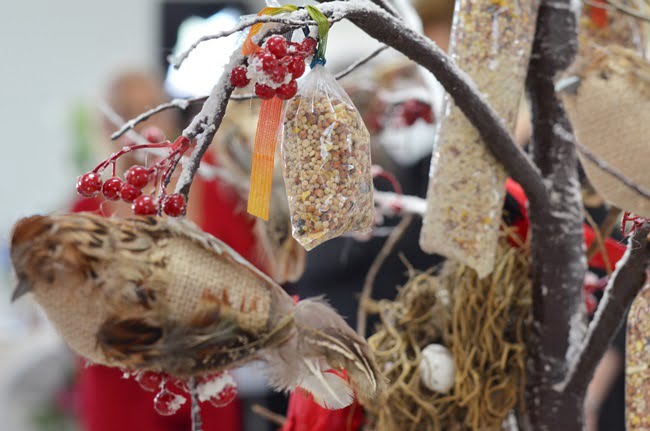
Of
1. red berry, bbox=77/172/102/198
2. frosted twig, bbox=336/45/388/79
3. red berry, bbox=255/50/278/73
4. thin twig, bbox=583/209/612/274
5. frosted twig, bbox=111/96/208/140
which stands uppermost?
red berry, bbox=255/50/278/73

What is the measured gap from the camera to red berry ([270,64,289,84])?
16.5 inches

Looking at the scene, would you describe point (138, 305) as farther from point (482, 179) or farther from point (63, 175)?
point (63, 175)

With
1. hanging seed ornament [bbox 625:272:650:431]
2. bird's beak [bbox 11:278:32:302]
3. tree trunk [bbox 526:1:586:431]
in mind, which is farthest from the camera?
tree trunk [bbox 526:1:586:431]

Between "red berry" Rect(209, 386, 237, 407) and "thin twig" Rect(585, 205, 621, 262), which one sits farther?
"thin twig" Rect(585, 205, 621, 262)

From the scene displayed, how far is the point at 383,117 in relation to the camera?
1.16 metres

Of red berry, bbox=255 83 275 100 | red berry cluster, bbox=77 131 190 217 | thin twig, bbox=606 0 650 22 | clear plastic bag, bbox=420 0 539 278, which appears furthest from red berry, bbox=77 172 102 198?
thin twig, bbox=606 0 650 22

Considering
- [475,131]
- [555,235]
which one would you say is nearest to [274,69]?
[475,131]

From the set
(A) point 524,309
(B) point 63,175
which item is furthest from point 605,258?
(B) point 63,175

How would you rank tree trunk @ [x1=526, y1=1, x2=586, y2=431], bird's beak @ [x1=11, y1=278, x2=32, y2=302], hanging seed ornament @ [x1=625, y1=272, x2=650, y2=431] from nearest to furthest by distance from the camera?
bird's beak @ [x1=11, y1=278, x2=32, y2=302], hanging seed ornament @ [x1=625, y1=272, x2=650, y2=431], tree trunk @ [x1=526, y1=1, x2=586, y2=431]

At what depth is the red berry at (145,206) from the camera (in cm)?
42

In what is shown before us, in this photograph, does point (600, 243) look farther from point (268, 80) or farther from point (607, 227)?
point (268, 80)

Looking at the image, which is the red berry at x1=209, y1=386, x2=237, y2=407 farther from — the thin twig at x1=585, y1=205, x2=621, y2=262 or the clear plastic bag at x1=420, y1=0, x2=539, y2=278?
the thin twig at x1=585, y1=205, x2=621, y2=262

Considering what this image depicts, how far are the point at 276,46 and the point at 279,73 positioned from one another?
0.01 m

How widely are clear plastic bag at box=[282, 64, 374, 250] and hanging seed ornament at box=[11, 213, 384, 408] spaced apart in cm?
5
